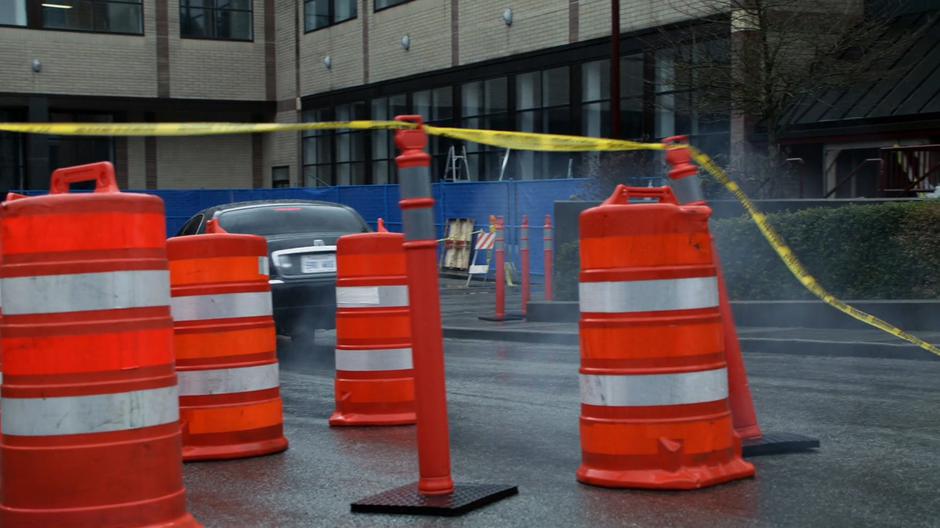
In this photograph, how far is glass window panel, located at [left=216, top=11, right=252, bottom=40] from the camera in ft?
159

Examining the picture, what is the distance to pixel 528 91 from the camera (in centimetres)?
3584

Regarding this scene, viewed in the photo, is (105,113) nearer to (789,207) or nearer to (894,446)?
(789,207)

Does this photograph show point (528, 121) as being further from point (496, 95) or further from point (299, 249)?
point (299, 249)

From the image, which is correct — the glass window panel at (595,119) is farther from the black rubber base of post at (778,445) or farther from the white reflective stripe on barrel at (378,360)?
the black rubber base of post at (778,445)

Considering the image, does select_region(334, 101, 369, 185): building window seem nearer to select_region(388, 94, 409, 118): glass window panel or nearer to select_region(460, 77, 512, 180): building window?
select_region(388, 94, 409, 118): glass window panel

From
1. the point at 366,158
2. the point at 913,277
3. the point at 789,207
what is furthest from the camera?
the point at 366,158

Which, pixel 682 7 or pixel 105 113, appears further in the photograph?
pixel 105 113

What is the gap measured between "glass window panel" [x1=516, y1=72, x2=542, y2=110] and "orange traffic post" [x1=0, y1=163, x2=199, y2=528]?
3048cm

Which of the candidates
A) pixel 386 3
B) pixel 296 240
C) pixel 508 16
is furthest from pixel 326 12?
pixel 296 240

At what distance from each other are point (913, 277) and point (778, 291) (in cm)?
168

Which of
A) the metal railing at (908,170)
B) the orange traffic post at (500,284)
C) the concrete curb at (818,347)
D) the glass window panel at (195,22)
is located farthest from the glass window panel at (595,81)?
the glass window panel at (195,22)

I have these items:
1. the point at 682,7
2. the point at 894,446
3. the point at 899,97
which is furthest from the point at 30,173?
the point at 894,446

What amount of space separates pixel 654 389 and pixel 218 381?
2.87 m

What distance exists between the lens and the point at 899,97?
25156mm
